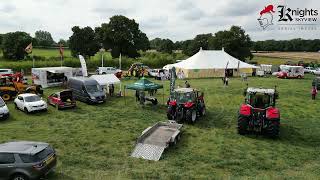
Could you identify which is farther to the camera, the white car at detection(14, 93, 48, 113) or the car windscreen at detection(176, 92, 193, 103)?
the white car at detection(14, 93, 48, 113)

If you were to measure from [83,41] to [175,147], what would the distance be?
65.9 metres

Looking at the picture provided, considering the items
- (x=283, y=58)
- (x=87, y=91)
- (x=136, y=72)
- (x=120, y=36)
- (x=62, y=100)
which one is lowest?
(x=62, y=100)

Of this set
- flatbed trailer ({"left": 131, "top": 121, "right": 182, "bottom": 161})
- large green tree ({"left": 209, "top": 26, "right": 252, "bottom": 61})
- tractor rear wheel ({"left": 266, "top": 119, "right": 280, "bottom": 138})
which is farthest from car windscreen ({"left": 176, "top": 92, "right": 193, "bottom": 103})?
large green tree ({"left": 209, "top": 26, "right": 252, "bottom": 61})

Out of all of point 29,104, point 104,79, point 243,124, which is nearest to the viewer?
point 243,124

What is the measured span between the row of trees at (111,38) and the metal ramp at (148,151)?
61.8 m

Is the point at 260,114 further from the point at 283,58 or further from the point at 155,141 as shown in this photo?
the point at 283,58

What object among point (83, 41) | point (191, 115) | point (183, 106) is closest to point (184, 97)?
point (183, 106)

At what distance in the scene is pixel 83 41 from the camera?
78.4 metres

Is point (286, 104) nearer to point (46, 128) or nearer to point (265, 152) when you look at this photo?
point (265, 152)

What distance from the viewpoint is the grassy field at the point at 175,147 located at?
13.5 metres

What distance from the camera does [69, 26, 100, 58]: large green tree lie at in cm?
7800

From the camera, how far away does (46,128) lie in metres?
20.3

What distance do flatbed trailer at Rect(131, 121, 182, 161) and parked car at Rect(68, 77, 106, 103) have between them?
10.4 meters

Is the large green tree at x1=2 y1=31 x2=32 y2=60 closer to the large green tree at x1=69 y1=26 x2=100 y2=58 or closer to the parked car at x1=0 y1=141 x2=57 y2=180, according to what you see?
the large green tree at x1=69 y1=26 x2=100 y2=58
